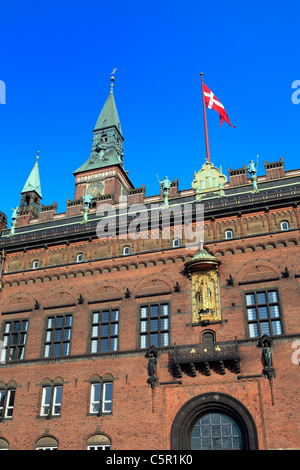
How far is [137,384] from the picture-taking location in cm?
3136

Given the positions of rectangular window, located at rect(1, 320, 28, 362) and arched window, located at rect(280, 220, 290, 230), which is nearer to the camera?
arched window, located at rect(280, 220, 290, 230)

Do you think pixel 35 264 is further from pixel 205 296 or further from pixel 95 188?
pixel 95 188

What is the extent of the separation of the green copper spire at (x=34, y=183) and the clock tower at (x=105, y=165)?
4.41 m

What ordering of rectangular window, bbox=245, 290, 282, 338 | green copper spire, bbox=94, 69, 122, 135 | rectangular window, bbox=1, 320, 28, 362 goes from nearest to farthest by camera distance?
rectangular window, bbox=245, 290, 282, 338 < rectangular window, bbox=1, 320, 28, 362 < green copper spire, bbox=94, 69, 122, 135

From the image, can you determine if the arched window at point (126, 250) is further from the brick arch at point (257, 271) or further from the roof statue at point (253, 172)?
the roof statue at point (253, 172)

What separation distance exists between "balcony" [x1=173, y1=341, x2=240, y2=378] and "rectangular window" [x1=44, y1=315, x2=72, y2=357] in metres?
8.50

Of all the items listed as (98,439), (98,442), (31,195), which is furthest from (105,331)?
(31,195)

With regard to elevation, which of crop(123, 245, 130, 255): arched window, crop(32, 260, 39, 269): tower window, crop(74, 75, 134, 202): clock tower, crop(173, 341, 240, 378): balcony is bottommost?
crop(173, 341, 240, 378): balcony

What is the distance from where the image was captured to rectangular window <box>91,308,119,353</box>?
33688 mm

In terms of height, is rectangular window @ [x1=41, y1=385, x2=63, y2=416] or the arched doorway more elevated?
rectangular window @ [x1=41, y1=385, x2=63, y2=416]

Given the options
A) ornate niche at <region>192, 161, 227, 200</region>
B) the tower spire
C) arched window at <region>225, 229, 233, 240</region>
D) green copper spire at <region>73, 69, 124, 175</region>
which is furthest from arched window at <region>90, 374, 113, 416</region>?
green copper spire at <region>73, 69, 124, 175</region>

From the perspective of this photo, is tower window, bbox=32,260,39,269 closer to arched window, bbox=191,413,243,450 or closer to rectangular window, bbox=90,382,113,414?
rectangular window, bbox=90,382,113,414

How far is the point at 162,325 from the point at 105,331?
4.15 meters
